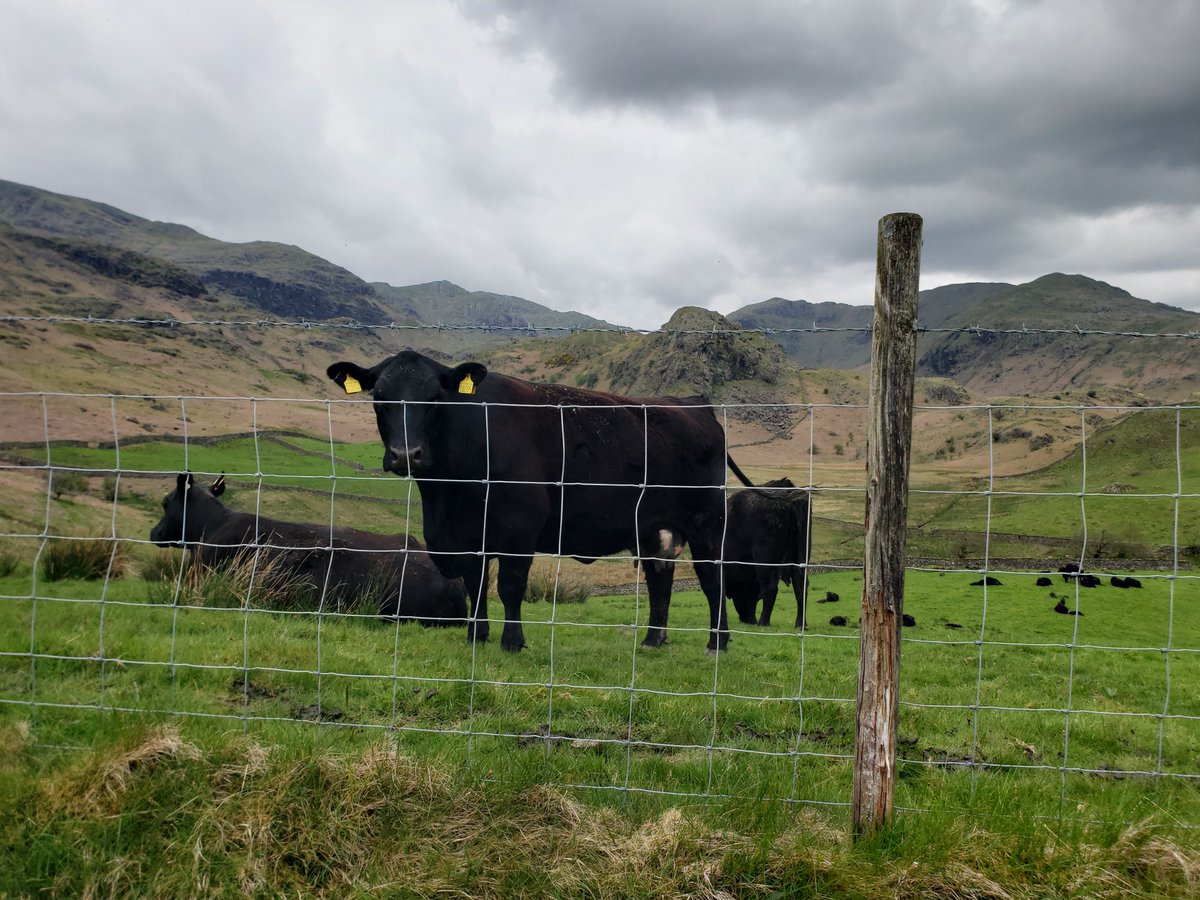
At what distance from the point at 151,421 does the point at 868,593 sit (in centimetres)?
5984

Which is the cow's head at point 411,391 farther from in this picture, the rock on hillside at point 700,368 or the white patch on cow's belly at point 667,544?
the rock on hillside at point 700,368

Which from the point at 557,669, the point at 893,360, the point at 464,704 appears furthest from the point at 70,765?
the point at 893,360

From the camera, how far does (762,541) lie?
13.6 meters

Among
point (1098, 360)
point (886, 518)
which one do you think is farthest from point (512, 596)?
point (1098, 360)

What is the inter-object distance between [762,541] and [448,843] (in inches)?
419

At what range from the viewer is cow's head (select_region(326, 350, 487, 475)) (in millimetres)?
6754

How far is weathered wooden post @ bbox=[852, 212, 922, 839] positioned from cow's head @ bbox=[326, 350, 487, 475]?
403 cm

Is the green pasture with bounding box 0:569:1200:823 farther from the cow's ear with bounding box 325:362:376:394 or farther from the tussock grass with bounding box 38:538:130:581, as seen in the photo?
the cow's ear with bounding box 325:362:376:394

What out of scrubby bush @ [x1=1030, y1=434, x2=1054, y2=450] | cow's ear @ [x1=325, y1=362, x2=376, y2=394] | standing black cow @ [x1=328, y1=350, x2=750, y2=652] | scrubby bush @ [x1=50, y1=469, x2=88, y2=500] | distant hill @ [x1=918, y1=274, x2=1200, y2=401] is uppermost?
distant hill @ [x1=918, y1=274, x2=1200, y2=401]

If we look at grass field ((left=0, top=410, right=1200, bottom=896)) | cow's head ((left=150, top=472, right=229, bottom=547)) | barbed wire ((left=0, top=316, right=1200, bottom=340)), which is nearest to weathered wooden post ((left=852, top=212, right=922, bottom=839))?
barbed wire ((left=0, top=316, right=1200, bottom=340))

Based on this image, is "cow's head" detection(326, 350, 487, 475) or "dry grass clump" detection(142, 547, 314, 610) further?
"dry grass clump" detection(142, 547, 314, 610)

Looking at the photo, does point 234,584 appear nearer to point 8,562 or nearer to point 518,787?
point 8,562

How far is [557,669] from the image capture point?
693 cm

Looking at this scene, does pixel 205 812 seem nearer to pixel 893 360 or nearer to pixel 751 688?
pixel 893 360
